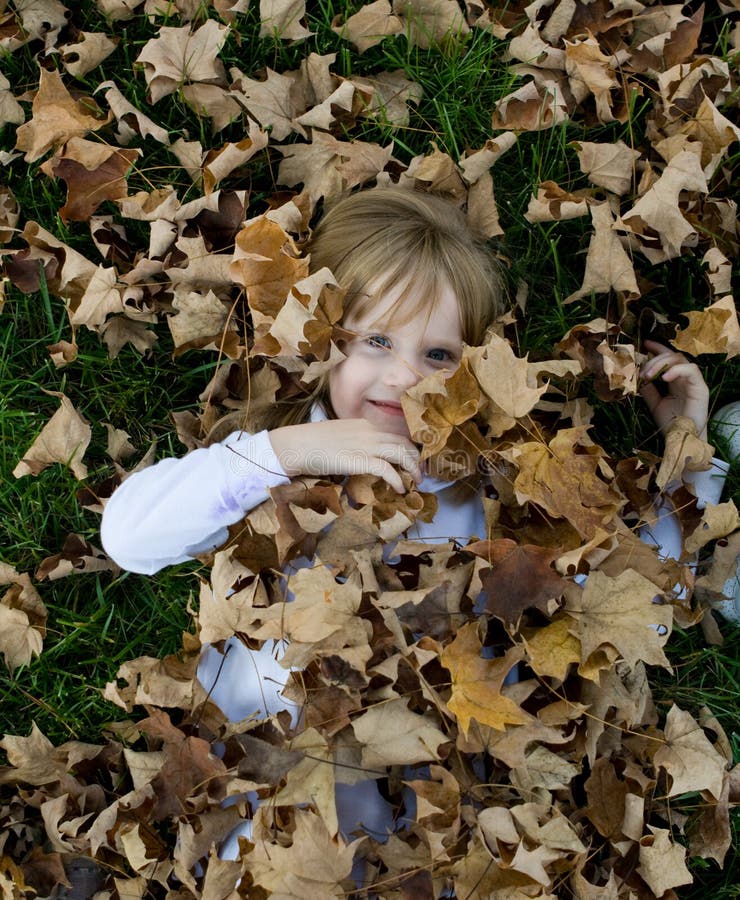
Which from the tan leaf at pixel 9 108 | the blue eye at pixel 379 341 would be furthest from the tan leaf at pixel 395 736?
Answer: the tan leaf at pixel 9 108

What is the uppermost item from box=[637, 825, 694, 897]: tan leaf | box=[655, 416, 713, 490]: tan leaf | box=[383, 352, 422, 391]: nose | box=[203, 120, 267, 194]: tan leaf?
box=[203, 120, 267, 194]: tan leaf

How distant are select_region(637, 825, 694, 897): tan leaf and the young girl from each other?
1.74 feet

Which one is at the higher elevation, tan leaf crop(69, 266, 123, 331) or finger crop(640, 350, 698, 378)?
tan leaf crop(69, 266, 123, 331)

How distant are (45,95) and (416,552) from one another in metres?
1.47

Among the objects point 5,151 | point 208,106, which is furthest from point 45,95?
point 208,106

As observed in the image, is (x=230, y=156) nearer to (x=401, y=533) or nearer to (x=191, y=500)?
(x=191, y=500)

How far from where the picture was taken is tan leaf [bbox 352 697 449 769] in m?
1.69

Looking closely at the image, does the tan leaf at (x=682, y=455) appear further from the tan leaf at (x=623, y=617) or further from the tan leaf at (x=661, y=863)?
the tan leaf at (x=661, y=863)

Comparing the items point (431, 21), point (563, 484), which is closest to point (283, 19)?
point (431, 21)

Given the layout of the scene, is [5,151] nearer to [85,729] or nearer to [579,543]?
[85,729]

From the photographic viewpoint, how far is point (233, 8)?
2283 millimetres

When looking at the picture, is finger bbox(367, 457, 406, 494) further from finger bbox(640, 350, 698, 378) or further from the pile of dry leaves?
finger bbox(640, 350, 698, 378)

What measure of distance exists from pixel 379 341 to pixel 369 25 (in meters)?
0.92

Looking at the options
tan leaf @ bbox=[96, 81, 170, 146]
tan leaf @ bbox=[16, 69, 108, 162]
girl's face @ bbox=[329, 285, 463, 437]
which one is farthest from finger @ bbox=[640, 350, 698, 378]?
tan leaf @ bbox=[16, 69, 108, 162]
